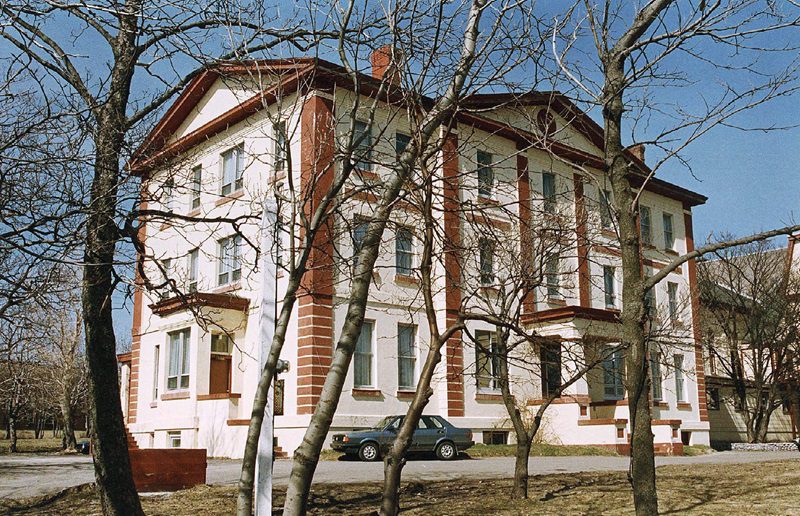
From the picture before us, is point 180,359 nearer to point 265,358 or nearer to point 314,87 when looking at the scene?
point 314,87

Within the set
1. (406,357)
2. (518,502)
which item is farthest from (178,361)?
(518,502)

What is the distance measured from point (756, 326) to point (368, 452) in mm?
21983

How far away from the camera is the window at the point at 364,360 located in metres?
25.8

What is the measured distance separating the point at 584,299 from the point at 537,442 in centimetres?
701

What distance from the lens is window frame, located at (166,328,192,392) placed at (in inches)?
1095

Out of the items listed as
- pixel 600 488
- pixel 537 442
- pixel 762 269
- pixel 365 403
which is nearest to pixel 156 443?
pixel 365 403

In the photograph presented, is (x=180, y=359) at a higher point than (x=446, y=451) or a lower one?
higher

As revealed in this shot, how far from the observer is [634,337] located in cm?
734

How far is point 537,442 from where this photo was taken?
94.3ft

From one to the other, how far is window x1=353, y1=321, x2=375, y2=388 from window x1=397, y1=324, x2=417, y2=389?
1120mm

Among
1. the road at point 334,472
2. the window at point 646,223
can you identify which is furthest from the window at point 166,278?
the window at point 646,223

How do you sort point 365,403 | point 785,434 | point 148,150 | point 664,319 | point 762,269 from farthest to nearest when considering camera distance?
point 785,434 < point 762,269 < point 664,319 < point 365,403 < point 148,150

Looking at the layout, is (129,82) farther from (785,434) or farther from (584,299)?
(785,434)

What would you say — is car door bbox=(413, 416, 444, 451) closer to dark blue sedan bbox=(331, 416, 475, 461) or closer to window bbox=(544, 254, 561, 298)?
dark blue sedan bbox=(331, 416, 475, 461)
